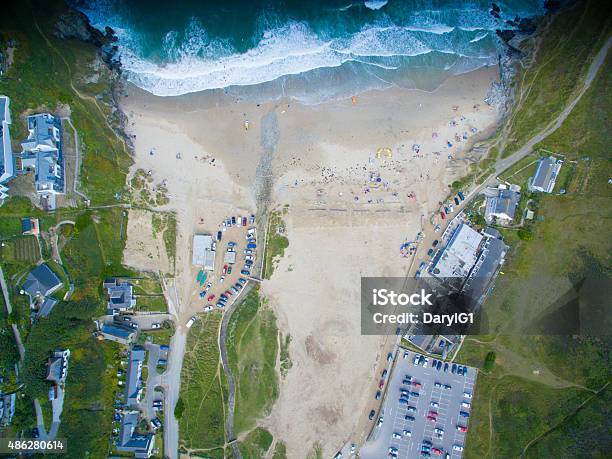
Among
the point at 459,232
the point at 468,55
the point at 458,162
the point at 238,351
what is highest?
the point at 468,55

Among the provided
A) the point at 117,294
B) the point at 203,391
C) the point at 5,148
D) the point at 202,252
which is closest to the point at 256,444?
the point at 203,391

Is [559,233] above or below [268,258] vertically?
above

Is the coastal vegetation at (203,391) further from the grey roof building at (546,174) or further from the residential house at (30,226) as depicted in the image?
the grey roof building at (546,174)

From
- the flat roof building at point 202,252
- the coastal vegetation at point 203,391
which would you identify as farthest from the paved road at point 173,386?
the flat roof building at point 202,252

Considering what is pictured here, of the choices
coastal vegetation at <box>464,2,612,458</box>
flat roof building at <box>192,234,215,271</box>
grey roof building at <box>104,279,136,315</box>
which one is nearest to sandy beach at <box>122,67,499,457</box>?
flat roof building at <box>192,234,215,271</box>

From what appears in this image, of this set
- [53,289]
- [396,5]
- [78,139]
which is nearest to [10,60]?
[78,139]

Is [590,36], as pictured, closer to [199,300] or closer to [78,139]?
[199,300]
